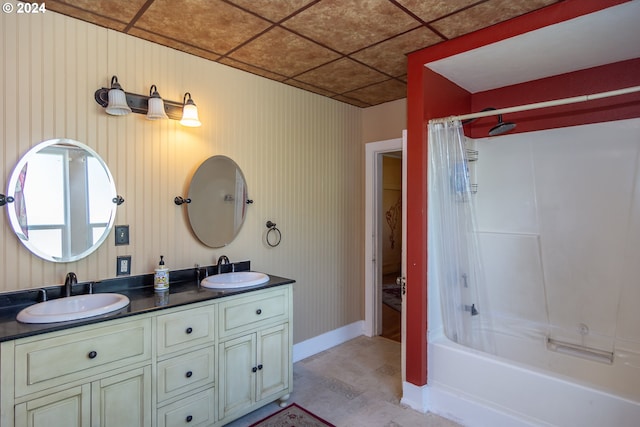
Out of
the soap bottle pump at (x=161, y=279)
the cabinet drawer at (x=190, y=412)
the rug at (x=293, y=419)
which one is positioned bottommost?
the rug at (x=293, y=419)

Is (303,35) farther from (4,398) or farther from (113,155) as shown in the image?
(4,398)

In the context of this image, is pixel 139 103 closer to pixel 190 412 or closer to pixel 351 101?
pixel 190 412

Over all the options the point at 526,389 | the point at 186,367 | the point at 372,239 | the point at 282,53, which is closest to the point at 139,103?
the point at 282,53

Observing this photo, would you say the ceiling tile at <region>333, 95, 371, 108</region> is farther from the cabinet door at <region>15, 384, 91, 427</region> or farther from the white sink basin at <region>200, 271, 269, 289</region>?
the cabinet door at <region>15, 384, 91, 427</region>

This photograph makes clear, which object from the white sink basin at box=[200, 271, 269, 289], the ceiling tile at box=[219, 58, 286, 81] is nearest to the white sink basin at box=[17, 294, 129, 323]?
the white sink basin at box=[200, 271, 269, 289]

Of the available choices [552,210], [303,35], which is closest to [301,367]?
[552,210]

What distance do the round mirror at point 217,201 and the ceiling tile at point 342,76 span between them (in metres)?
1.05

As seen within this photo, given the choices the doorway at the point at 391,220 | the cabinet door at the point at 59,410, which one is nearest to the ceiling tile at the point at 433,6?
the cabinet door at the point at 59,410

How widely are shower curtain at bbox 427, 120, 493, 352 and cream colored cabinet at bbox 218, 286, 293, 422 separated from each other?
1161mm

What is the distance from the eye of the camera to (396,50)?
8.11 feet

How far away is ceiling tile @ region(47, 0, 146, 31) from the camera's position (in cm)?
188

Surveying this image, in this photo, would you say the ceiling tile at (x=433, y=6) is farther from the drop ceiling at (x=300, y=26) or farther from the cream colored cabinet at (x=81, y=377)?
the cream colored cabinet at (x=81, y=377)

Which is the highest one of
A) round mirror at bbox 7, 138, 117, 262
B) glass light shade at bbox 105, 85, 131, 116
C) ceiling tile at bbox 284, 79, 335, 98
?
ceiling tile at bbox 284, 79, 335, 98

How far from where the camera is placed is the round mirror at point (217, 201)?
101 inches
